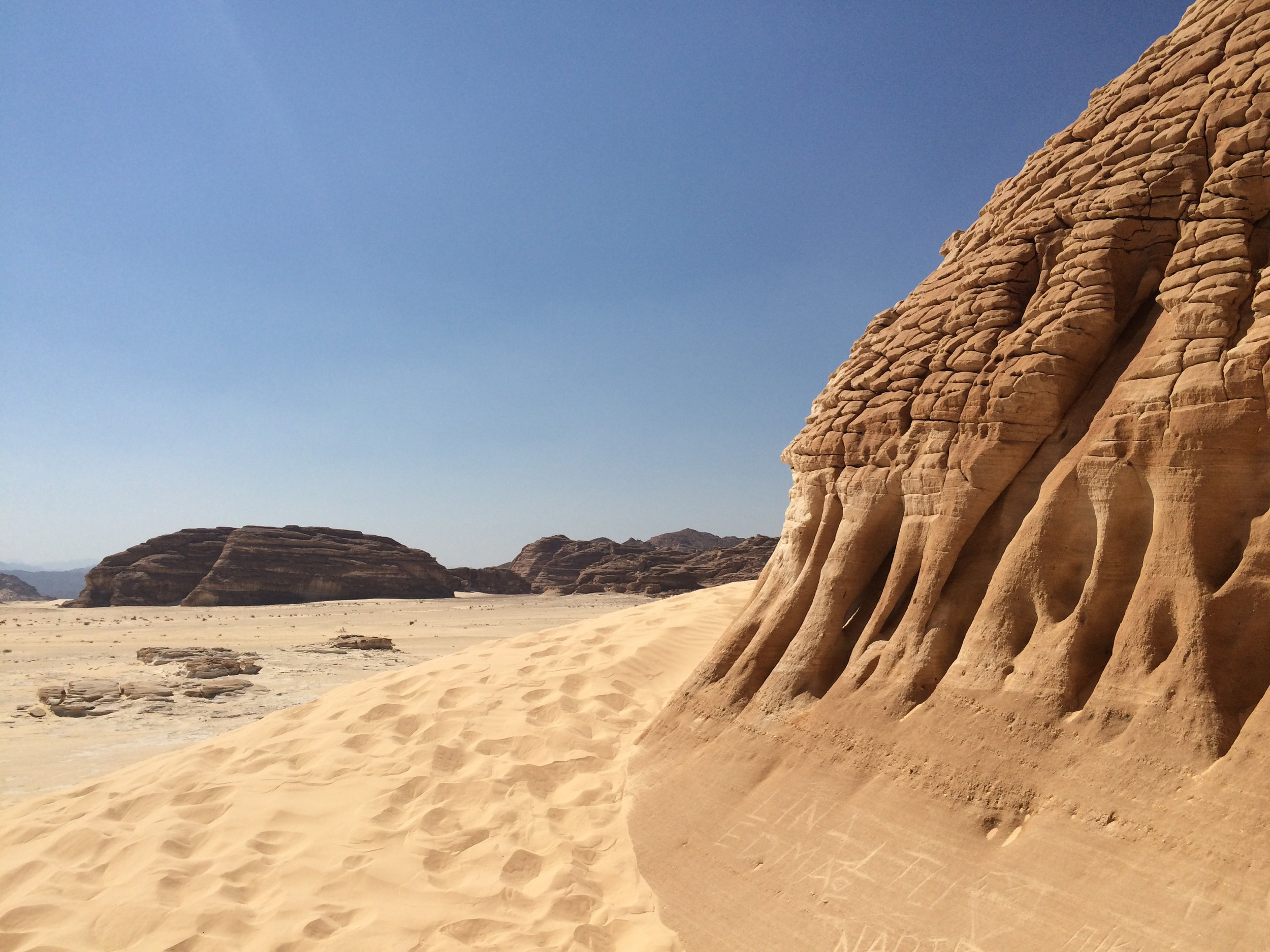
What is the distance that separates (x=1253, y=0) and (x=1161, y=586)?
287 centimetres

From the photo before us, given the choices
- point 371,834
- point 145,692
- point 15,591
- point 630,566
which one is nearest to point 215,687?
point 145,692

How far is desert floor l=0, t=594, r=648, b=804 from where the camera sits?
27.1ft

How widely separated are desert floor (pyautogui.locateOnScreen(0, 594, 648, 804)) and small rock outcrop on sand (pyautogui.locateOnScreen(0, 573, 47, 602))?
20.7 metres

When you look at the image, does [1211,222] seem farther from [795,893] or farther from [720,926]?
[720,926]

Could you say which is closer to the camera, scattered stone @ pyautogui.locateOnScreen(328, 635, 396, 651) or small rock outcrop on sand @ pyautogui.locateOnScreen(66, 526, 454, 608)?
scattered stone @ pyautogui.locateOnScreen(328, 635, 396, 651)

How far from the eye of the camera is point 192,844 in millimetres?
4512

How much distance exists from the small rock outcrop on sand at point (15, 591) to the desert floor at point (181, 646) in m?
20.7

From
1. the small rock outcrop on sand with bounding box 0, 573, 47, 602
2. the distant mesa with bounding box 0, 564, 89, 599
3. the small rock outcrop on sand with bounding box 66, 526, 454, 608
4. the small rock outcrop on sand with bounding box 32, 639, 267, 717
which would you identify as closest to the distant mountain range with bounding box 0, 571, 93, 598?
the distant mesa with bounding box 0, 564, 89, 599

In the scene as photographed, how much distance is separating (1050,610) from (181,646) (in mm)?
20771

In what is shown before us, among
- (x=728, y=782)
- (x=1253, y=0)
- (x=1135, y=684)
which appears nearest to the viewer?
Result: (x=1135, y=684)

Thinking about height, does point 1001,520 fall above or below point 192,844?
above

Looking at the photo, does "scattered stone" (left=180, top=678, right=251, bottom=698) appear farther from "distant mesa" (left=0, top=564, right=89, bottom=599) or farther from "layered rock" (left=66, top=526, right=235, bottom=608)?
"distant mesa" (left=0, top=564, right=89, bottom=599)

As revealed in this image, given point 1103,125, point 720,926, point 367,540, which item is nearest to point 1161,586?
point 720,926

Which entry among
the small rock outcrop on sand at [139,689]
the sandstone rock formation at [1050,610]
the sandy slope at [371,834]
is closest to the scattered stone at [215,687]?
the small rock outcrop on sand at [139,689]
